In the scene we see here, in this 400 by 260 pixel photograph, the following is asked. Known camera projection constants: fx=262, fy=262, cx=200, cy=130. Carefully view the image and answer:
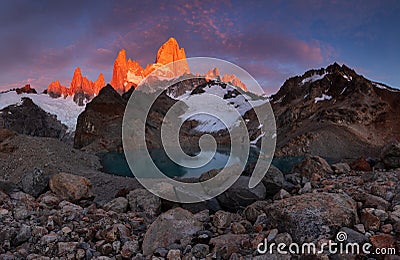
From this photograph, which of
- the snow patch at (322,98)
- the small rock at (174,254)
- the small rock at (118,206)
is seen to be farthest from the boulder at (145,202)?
the snow patch at (322,98)

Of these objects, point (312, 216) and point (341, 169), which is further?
point (341, 169)

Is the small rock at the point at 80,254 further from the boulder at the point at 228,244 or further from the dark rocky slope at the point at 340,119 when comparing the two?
the dark rocky slope at the point at 340,119

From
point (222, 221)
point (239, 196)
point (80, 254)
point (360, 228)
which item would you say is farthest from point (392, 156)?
point (80, 254)

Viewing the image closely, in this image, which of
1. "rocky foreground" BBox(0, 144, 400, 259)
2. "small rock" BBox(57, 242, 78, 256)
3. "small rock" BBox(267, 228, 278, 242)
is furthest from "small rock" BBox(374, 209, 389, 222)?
"small rock" BBox(57, 242, 78, 256)

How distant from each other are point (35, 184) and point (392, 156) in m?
20.3

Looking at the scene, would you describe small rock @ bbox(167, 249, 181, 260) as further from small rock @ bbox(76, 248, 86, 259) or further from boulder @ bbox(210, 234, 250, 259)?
small rock @ bbox(76, 248, 86, 259)

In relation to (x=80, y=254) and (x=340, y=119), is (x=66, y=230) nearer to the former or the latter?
(x=80, y=254)

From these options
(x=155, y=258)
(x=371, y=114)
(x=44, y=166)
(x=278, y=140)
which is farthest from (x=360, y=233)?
(x=371, y=114)

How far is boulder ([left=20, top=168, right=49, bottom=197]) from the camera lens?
498 inches

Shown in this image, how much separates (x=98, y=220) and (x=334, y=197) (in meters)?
6.70

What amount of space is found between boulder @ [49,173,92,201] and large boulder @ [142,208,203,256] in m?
7.43

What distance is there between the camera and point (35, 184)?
1305 centimetres

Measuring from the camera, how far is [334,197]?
6.18m

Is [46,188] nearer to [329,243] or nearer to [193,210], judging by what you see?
[193,210]
